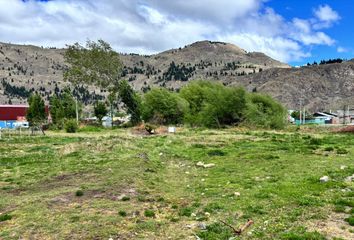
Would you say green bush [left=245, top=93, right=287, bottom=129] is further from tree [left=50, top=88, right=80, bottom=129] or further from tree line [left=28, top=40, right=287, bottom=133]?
tree [left=50, top=88, right=80, bottom=129]

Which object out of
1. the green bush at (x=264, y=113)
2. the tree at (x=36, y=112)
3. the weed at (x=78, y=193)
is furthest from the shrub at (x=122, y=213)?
the tree at (x=36, y=112)

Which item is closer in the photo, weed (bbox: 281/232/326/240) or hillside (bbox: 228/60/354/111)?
weed (bbox: 281/232/326/240)

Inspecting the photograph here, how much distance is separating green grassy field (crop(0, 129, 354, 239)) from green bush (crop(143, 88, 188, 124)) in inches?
2174

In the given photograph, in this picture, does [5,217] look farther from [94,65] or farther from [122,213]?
[94,65]

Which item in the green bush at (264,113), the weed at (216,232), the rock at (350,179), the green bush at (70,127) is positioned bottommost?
the green bush at (70,127)

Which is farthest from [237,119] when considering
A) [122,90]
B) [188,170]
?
[188,170]

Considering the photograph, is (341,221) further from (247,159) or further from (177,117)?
(177,117)

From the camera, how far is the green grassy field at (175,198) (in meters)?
10.5

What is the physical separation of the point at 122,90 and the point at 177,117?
13.6 metres

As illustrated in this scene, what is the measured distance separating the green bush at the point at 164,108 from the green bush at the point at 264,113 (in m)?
17.1

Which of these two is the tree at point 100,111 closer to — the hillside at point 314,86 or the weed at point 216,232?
the weed at point 216,232

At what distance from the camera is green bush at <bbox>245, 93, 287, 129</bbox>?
209 ft

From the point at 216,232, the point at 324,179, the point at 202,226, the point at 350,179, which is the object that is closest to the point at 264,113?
the point at 350,179

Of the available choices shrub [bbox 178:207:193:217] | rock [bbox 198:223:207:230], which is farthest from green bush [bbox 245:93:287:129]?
rock [bbox 198:223:207:230]
